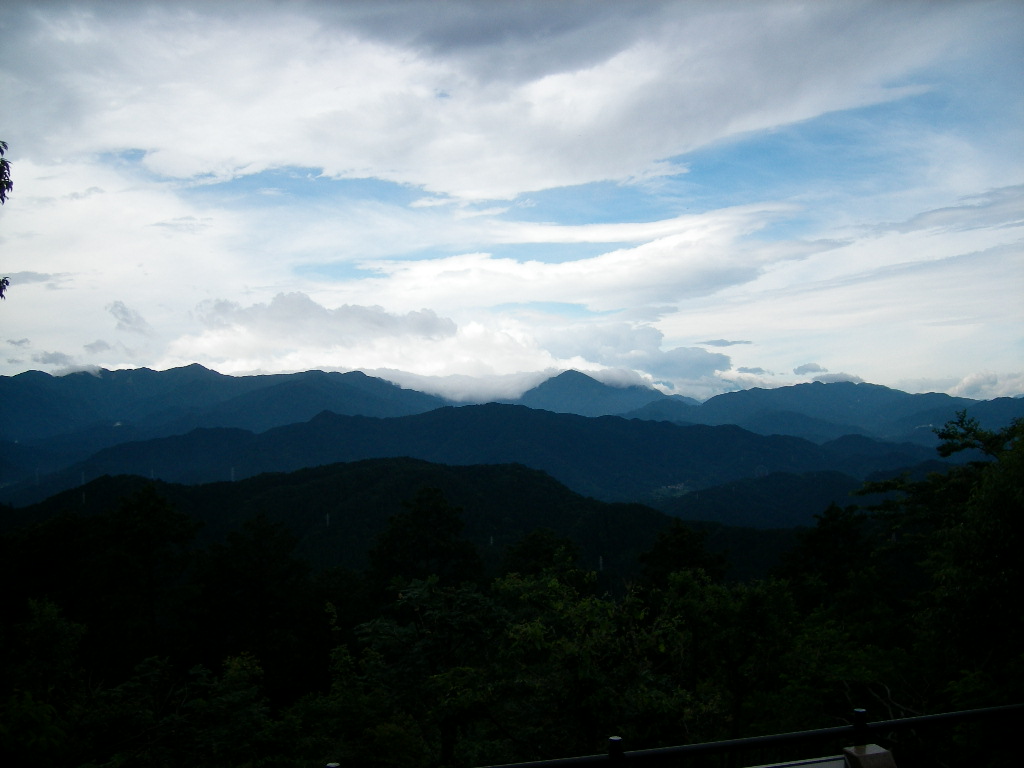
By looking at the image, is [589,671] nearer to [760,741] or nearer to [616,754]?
[760,741]

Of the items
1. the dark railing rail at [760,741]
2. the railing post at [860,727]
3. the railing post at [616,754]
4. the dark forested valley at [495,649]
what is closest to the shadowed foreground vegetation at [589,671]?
the dark forested valley at [495,649]

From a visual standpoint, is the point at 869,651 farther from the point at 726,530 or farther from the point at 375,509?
the point at 375,509

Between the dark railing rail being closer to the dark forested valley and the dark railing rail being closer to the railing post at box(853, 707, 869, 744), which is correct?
the railing post at box(853, 707, 869, 744)

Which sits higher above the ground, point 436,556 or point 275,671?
point 436,556

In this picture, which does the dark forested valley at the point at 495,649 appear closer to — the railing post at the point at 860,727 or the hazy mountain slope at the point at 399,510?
the railing post at the point at 860,727

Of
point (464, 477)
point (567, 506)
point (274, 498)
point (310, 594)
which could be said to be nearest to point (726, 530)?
point (567, 506)

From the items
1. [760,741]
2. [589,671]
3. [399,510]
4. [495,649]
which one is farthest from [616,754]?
[399,510]

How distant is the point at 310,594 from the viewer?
124ft

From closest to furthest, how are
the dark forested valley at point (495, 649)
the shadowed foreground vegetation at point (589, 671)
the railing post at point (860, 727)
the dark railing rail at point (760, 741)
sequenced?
the dark railing rail at point (760, 741), the railing post at point (860, 727), the shadowed foreground vegetation at point (589, 671), the dark forested valley at point (495, 649)

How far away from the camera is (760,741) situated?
4.19 m

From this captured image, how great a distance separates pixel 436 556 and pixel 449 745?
26755 mm

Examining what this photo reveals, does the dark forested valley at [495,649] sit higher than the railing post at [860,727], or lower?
lower

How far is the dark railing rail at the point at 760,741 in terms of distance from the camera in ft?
12.8

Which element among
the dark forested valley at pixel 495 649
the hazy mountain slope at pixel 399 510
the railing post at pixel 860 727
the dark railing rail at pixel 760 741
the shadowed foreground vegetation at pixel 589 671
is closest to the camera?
the dark railing rail at pixel 760 741
